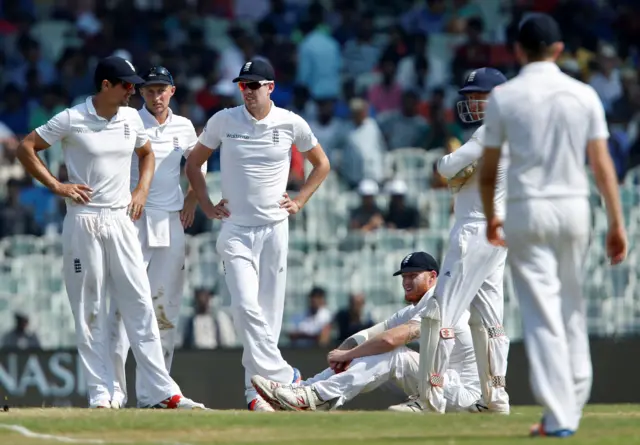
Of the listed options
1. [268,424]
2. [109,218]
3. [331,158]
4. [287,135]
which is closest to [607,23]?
[331,158]

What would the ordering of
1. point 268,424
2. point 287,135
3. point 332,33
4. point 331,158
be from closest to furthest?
point 268,424 < point 287,135 < point 331,158 < point 332,33

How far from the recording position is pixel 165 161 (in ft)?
36.1

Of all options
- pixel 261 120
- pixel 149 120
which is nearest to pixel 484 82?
pixel 261 120

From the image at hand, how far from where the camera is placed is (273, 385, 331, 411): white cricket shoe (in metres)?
9.58

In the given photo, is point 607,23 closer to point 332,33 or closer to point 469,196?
point 332,33

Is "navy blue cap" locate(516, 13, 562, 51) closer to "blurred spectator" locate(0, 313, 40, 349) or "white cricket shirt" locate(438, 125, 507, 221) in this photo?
"white cricket shirt" locate(438, 125, 507, 221)

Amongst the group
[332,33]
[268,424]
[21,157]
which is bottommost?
[268,424]

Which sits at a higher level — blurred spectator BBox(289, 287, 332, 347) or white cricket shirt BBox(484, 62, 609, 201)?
white cricket shirt BBox(484, 62, 609, 201)

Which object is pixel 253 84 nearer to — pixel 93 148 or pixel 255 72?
pixel 255 72

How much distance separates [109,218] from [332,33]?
10.9m

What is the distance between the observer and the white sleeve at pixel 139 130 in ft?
33.2

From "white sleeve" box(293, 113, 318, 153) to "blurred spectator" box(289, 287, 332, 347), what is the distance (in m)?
4.13

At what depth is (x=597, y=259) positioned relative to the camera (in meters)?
14.7

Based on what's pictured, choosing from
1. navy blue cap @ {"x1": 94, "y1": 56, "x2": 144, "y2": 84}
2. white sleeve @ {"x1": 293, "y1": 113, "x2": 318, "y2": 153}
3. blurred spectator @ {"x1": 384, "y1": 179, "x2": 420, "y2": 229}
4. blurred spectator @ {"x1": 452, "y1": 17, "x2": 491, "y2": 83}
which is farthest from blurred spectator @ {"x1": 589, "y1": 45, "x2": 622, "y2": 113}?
navy blue cap @ {"x1": 94, "y1": 56, "x2": 144, "y2": 84}
